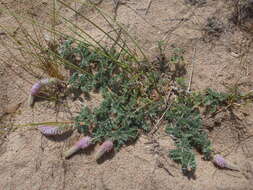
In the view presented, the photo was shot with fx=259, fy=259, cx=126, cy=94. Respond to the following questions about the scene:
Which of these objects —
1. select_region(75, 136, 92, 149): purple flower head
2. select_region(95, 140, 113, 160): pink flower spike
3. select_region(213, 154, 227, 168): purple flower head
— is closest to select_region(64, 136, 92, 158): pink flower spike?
select_region(75, 136, 92, 149): purple flower head

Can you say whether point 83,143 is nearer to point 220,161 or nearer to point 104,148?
point 104,148

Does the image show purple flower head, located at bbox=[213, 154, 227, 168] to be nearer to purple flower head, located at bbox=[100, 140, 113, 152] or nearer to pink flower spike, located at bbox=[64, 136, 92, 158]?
purple flower head, located at bbox=[100, 140, 113, 152]

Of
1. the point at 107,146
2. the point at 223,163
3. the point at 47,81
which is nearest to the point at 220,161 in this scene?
the point at 223,163

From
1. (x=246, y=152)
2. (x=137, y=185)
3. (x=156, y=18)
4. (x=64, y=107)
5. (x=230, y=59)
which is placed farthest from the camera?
(x=156, y=18)

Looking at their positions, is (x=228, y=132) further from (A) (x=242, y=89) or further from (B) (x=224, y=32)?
(B) (x=224, y=32)

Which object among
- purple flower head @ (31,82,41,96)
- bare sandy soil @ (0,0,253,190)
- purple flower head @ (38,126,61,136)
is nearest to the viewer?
bare sandy soil @ (0,0,253,190)

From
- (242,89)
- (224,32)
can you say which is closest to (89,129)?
(242,89)
